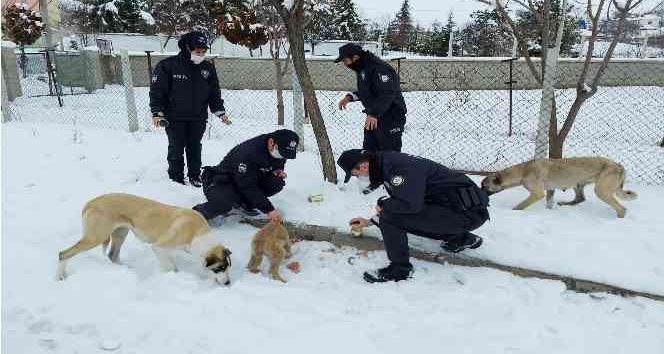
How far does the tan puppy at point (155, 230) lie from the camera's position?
3.47 metres

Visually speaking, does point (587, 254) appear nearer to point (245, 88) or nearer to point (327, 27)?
point (245, 88)

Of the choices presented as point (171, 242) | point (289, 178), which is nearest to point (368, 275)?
point (171, 242)

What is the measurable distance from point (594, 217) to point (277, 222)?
3.16m

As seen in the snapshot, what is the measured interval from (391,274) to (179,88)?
323cm

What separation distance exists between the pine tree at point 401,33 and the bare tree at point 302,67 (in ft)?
79.4

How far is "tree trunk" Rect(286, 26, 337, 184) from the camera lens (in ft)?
17.0

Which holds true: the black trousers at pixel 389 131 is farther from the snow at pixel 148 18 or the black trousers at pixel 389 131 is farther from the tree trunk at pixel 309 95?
the snow at pixel 148 18

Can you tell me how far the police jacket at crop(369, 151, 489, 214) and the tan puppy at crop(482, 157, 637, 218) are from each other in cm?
139

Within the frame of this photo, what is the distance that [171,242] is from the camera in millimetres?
3547

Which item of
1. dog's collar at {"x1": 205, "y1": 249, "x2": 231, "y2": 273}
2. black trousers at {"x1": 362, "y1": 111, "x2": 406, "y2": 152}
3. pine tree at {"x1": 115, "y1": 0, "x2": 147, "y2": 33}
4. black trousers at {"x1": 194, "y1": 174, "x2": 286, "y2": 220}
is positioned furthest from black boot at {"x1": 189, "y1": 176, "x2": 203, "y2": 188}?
pine tree at {"x1": 115, "y1": 0, "x2": 147, "y2": 33}

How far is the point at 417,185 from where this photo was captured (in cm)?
354

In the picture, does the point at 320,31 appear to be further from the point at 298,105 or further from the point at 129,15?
the point at 298,105

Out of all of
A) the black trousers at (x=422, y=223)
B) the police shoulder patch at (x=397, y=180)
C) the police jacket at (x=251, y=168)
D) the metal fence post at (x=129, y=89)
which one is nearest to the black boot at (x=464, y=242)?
the black trousers at (x=422, y=223)

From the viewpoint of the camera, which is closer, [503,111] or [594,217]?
[594,217]
